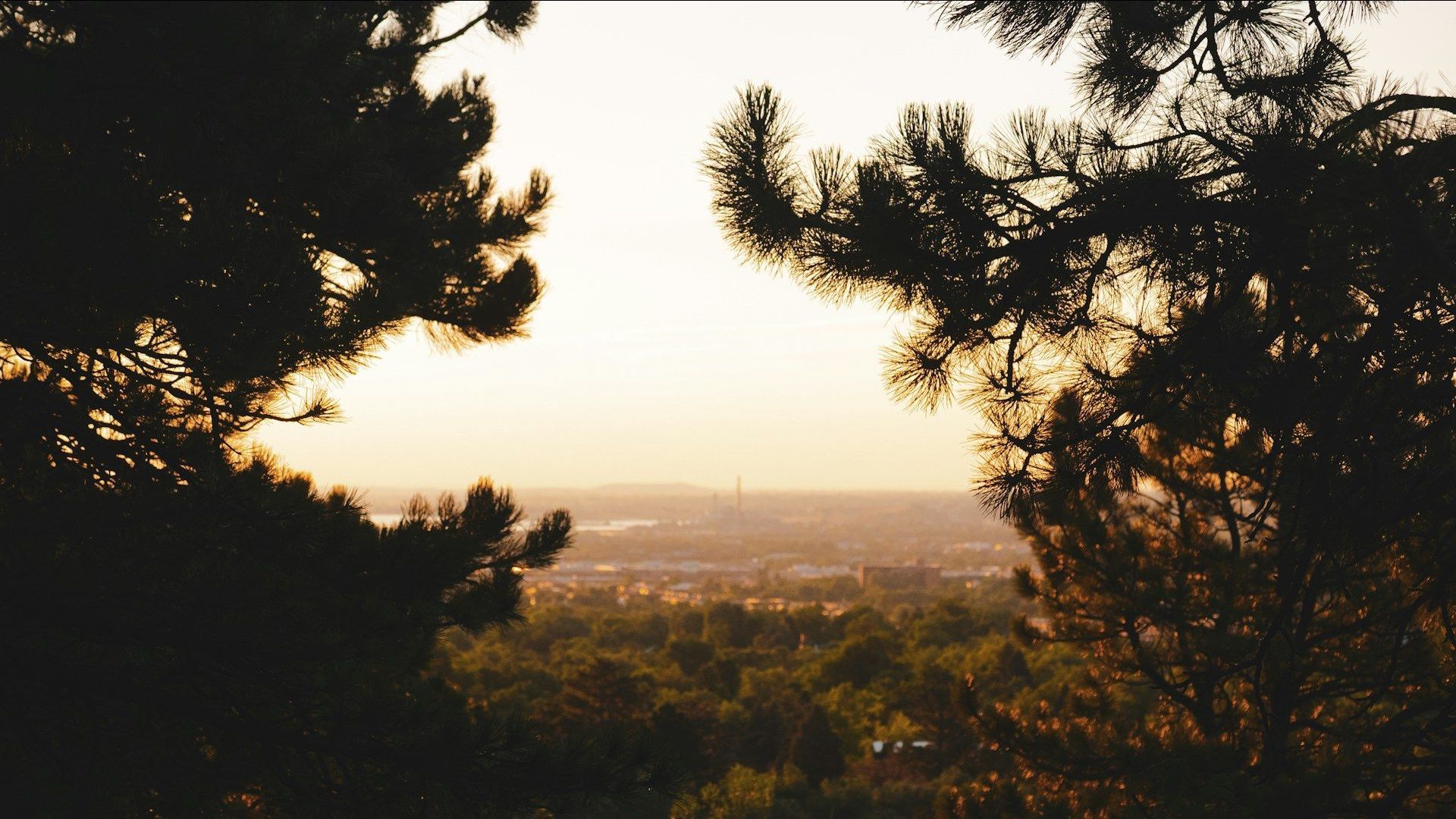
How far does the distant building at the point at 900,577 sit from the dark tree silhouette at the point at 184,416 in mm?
56070

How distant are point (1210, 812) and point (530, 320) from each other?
4711 millimetres

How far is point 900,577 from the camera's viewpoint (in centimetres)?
5897

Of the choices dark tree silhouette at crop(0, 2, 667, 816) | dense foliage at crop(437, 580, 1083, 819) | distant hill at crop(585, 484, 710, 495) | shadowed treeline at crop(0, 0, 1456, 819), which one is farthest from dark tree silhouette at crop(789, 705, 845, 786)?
distant hill at crop(585, 484, 710, 495)

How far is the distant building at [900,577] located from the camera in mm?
58044

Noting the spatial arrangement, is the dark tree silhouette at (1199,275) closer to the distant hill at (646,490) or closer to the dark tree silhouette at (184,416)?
the dark tree silhouette at (184,416)

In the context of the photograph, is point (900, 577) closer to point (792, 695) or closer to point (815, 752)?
point (792, 695)

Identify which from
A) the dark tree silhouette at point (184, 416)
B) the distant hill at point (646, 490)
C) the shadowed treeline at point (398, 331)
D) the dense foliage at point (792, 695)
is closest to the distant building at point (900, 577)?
the dense foliage at point (792, 695)

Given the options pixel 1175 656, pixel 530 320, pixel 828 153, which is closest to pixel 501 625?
pixel 530 320

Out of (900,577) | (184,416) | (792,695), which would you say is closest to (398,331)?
(184,416)

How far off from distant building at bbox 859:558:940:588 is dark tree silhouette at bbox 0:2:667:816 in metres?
56.1

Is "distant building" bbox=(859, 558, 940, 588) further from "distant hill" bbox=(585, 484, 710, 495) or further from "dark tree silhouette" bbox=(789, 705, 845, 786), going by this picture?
"distant hill" bbox=(585, 484, 710, 495)

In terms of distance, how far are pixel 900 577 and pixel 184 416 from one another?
192 feet

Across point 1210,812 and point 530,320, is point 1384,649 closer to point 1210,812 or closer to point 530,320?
point 1210,812

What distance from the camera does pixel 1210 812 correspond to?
159 inches
